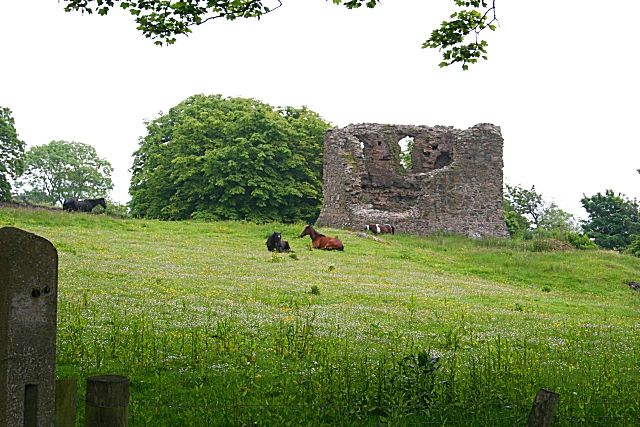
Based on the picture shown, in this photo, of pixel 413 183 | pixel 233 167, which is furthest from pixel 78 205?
pixel 413 183

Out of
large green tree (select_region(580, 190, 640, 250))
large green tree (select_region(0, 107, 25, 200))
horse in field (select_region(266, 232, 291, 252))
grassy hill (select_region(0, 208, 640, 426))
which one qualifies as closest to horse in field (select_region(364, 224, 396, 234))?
grassy hill (select_region(0, 208, 640, 426))

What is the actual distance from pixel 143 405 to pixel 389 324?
740 cm

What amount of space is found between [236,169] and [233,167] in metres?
0.33

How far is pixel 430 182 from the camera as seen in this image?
161 ft

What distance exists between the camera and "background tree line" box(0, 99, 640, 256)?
2200 inches

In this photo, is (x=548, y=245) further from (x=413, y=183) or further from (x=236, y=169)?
(x=236, y=169)

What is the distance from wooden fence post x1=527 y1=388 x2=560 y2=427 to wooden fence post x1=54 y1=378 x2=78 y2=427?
3510mm

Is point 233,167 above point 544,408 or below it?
above

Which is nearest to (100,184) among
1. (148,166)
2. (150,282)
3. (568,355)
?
(148,166)

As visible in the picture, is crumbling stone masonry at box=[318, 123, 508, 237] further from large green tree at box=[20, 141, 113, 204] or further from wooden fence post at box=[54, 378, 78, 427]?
large green tree at box=[20, 141, 113, 204]

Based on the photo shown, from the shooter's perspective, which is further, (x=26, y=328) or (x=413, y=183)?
(x=413, y=183)

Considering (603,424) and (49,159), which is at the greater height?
(49,159)

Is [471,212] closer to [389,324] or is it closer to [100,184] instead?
[389,324]

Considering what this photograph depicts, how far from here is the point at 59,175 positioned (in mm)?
108312
